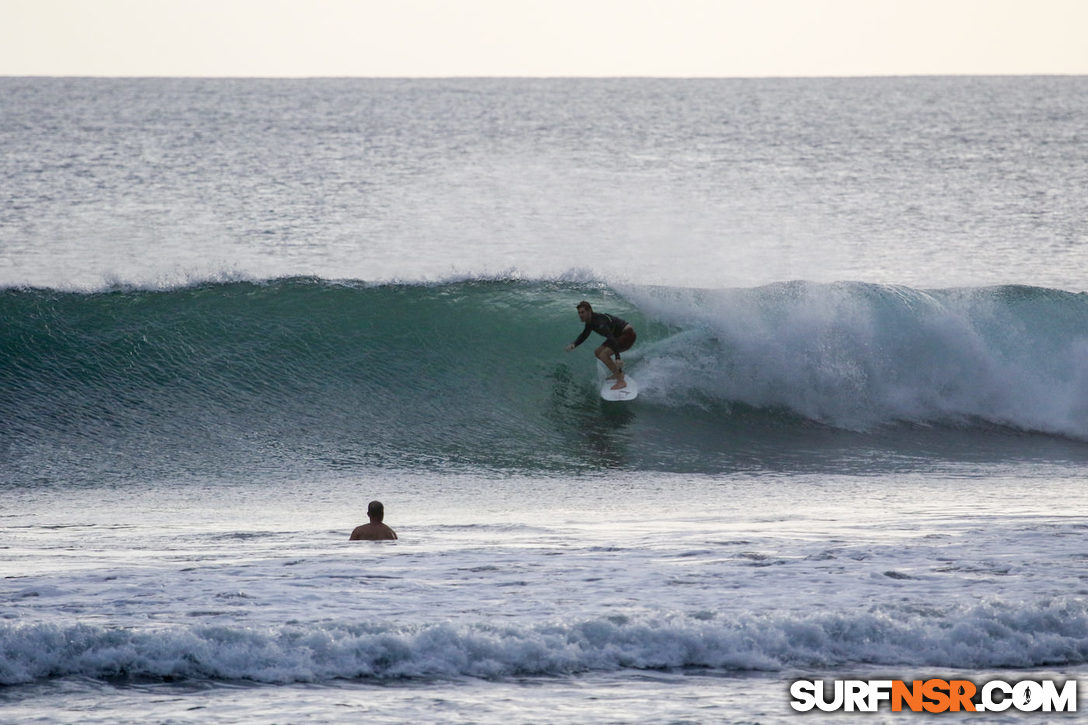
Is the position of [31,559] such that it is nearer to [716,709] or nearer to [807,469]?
[716,709]

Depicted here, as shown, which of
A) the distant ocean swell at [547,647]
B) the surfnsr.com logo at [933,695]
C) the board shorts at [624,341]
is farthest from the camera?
the board shorts at [624,341]

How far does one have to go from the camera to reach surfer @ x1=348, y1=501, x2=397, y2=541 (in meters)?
7.61

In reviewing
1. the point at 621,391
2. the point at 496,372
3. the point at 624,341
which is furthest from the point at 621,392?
the point at 496,372

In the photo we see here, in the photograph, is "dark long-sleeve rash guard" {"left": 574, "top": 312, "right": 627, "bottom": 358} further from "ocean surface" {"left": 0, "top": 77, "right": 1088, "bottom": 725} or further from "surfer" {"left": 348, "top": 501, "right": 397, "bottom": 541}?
"surfer" {"left": 348, "top": 501, "right": 397, "bottom": 541}

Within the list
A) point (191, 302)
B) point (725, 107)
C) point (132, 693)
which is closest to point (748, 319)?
point (191, 302)

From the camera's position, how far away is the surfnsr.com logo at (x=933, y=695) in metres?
4.97

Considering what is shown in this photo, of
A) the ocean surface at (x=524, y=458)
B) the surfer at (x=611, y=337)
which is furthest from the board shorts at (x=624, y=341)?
the ocean surface at (x=524, y=458)

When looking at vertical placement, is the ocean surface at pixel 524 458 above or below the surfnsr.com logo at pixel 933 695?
above

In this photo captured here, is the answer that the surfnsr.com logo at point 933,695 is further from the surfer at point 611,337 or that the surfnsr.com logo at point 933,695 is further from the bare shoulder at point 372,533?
the surfer at point 611,337

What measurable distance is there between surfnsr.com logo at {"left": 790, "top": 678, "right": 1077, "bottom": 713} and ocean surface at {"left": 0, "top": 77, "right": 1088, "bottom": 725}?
109 millimetres

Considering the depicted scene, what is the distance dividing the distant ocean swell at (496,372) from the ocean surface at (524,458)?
0.05 metres

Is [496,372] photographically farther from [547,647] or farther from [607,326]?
[547,647]

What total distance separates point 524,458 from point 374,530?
3.87 meters

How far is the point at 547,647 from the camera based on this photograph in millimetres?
5426
